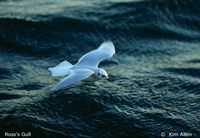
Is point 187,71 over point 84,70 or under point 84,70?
over

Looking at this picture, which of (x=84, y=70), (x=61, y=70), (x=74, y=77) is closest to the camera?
(x=74, y=77)

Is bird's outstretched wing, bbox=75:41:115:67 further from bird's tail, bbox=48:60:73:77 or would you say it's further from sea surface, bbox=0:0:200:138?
sea surface, bbox=0:0:200:138

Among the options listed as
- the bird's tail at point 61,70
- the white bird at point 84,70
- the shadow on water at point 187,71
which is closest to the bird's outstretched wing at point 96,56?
the white bird at point 84,70

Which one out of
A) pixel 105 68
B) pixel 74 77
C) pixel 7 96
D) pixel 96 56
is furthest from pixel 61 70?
pixel 105 68

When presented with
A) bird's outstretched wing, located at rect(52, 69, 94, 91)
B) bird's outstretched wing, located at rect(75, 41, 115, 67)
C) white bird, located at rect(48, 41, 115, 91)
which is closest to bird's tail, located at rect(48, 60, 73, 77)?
white bird, located at rect(48, 41, 115, 91)

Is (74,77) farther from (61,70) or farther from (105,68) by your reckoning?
(105,68)

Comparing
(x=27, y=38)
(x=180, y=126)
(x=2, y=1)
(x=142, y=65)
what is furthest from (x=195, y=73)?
(x=2, y=1)

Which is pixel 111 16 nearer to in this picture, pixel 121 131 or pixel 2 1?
pixel 2 1

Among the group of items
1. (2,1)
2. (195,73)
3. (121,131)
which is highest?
(2,1)
